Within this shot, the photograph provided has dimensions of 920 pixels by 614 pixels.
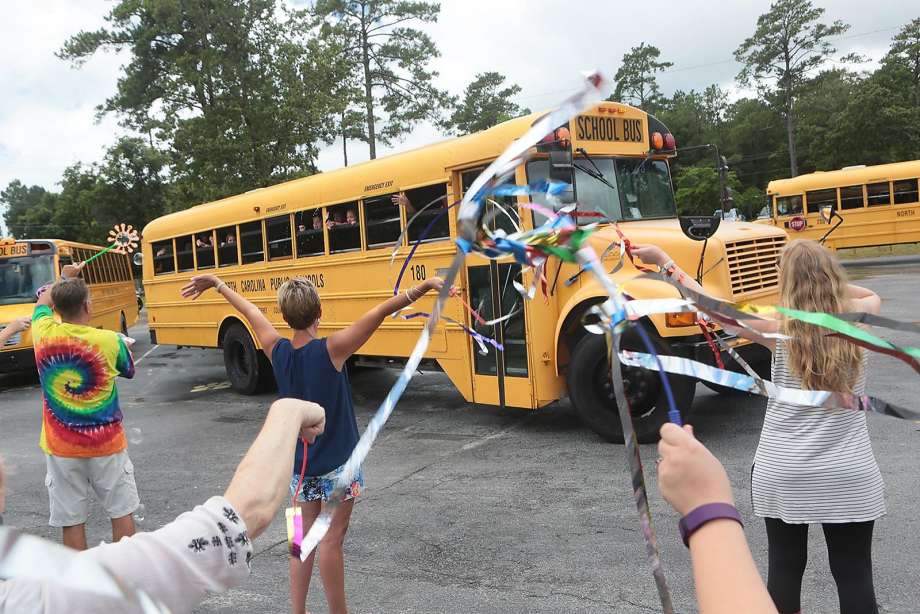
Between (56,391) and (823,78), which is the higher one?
(823,78)

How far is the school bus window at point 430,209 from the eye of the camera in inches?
273

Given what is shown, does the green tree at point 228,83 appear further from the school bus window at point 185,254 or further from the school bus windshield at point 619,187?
the school bus windshield at point 619,187

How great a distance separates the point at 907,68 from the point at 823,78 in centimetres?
580

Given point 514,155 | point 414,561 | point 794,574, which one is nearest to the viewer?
point 514,155

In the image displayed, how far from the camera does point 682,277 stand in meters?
2.66

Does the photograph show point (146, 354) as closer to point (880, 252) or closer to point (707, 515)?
point (707, 515)

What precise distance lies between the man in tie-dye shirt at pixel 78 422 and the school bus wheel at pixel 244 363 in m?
5.87

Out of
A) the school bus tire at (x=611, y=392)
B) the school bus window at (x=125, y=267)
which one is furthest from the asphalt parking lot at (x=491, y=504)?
the school bus window at (x=125, y=267)

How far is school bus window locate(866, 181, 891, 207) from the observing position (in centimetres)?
2102

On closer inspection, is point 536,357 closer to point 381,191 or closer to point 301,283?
point 381,191

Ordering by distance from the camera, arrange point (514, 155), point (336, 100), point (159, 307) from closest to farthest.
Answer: point (514, 155) < point (159, 307) < point (336, 100)

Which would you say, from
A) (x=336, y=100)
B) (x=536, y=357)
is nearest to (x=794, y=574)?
(x=536, y=357)

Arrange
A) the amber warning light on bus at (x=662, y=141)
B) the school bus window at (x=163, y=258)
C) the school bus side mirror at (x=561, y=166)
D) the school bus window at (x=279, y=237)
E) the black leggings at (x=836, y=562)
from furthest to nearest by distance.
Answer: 1. the school bus window at (x=163, y=258)
2. the school bus window at (x=279, y=237)
3. the amber warning light on bus at (x=662, y=141)
4. the school bus side mirror at (x=561, y=166)
5. the black leggings at (x=836, y=562)

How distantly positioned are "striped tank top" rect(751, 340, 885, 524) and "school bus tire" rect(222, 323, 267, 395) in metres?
8.02
